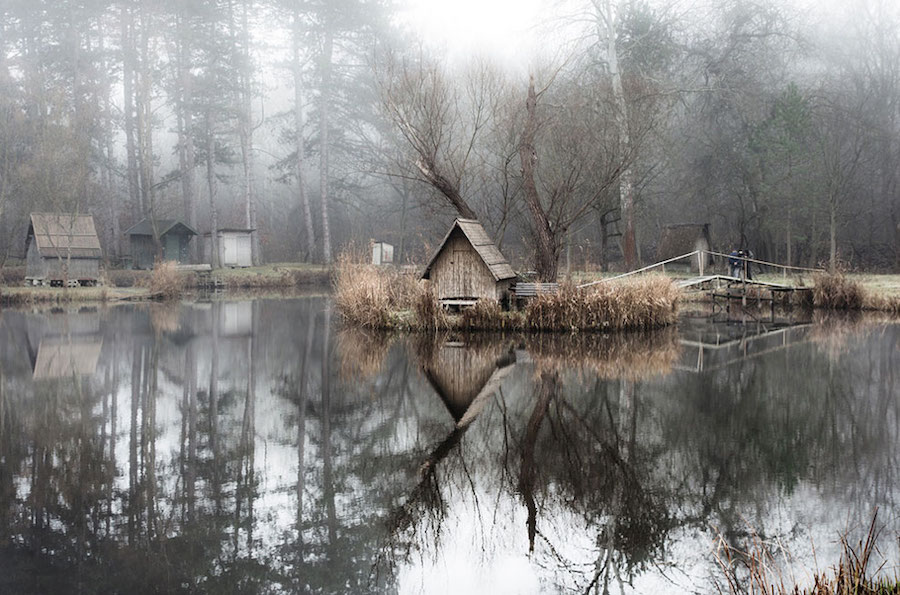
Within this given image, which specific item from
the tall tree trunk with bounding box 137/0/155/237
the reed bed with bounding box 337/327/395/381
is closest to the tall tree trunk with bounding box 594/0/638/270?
the reed bed with bounding box 337/327/395/381

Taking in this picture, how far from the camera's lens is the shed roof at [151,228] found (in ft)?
132

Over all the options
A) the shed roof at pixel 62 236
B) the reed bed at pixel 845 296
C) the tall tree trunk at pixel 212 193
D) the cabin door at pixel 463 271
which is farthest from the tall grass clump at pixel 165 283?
the reed bed at pixel 845 296

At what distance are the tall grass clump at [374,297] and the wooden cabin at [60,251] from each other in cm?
1849

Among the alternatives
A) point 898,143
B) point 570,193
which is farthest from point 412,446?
point 898,143

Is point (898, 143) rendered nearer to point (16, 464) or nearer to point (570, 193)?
point (570, 193)

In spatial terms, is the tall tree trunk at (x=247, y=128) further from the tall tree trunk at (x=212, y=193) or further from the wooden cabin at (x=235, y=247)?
the tall tree trunk at (x=212, y=193)

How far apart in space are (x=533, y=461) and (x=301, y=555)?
9.87ft

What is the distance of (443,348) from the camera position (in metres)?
16.4

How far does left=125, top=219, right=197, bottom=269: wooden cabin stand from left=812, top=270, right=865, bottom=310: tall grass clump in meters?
32.0

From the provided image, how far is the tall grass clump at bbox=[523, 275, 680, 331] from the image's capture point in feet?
60.6

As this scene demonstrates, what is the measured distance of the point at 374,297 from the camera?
19938 millimetres

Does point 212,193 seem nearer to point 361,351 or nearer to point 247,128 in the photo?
point 247,128

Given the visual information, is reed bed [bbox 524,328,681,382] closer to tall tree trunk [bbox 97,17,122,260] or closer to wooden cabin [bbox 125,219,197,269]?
wooden cabin [bbox 125,219,197,269]

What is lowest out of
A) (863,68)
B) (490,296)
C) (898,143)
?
(490,296)
